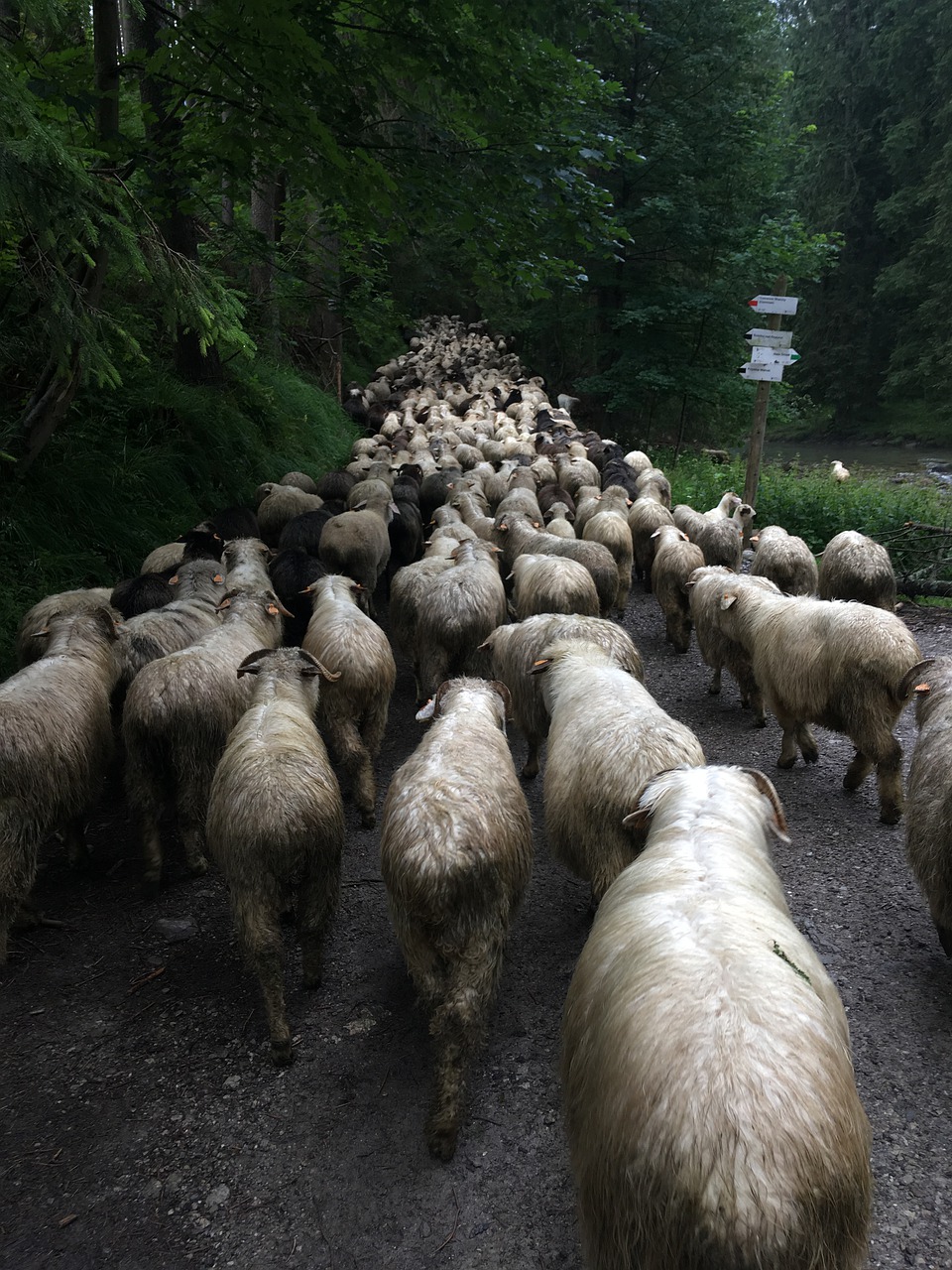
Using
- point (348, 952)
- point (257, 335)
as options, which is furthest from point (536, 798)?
point (257, 335)

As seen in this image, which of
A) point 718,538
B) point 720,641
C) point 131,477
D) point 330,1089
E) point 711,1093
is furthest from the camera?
point 718,538

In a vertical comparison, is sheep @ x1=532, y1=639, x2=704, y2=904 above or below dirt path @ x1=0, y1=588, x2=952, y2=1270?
above

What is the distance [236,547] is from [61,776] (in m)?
3.13

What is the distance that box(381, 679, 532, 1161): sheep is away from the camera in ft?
8.77

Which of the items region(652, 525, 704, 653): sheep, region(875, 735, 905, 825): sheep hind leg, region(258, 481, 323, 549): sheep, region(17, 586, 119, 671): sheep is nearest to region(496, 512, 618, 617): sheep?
region(652, 525, 704, 653): sheep

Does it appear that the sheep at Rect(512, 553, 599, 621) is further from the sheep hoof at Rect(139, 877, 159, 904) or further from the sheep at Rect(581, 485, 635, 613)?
the sheep hoof at Rect(139, 877, 159, 904)

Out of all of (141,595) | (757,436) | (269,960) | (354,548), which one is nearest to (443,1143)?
(269,960)

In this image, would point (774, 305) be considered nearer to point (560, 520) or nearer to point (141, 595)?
point (560, 520)

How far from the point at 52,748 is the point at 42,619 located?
177 cm

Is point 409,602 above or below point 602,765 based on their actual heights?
below

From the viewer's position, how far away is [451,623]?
224 inches

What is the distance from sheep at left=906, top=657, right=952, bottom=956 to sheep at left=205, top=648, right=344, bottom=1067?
2.68 m

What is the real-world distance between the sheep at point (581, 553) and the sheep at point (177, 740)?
399cm

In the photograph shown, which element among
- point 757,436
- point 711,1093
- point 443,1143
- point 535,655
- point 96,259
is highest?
point 96,259
